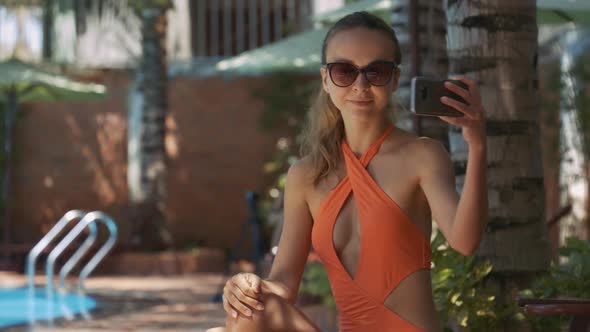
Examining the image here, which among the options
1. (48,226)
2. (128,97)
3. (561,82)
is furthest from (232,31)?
(561,82)

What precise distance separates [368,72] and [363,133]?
19 cm

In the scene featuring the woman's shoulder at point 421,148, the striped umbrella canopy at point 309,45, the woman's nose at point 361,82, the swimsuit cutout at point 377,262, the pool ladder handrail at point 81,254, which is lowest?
the pool ladder handrail at point 81,254

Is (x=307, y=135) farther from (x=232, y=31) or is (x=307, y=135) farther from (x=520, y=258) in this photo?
(x=232, y=31)

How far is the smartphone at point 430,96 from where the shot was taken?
2.82m

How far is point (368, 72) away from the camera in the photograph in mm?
3148

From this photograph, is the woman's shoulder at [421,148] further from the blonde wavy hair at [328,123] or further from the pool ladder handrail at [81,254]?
the pool ladder handrail at [81,254]

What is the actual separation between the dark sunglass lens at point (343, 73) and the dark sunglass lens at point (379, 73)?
4 cm

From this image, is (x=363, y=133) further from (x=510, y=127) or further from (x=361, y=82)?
(x=510, y=127)

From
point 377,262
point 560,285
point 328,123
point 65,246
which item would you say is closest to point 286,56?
point 65,246

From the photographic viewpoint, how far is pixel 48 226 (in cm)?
1681

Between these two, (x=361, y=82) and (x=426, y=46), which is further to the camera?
(x=426, y=46)

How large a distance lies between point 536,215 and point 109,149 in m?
12.9

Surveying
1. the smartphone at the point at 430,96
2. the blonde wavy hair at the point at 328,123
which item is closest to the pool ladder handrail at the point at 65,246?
the blonde wavy hair at the point at 328,123

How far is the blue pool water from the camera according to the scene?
34.4 feet
